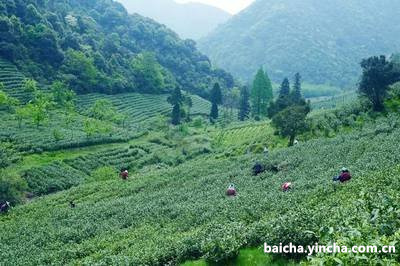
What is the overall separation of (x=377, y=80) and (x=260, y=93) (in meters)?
48.5

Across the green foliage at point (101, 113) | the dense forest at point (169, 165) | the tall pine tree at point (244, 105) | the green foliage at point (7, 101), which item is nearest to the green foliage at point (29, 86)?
the dense forest at point (169, 165)

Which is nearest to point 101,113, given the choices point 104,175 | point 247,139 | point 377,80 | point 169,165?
point 169,165

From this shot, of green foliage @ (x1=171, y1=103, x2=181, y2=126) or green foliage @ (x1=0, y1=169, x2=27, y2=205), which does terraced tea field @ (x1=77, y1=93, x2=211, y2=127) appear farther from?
green foliage @ (x1=0, y1=169, x2=27, y2=205)

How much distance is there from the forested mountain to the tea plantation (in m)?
74.7

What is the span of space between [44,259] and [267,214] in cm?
1200

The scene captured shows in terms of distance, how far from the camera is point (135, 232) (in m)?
26.5

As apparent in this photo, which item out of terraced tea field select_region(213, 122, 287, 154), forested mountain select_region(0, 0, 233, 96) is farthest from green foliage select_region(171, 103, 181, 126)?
forested mountain select_region(0, 0, 233, 96)

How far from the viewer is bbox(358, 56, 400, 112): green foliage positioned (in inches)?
2426

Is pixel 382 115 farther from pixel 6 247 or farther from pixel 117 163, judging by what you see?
pixel 6 247

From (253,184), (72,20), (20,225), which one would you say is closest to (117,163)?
(20,225)

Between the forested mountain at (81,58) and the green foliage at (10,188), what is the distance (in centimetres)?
6267

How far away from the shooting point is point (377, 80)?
61688mm

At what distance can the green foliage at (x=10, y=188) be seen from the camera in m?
52.2

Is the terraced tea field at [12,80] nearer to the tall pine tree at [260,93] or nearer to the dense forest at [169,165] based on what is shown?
the dense forest at [169,165]
